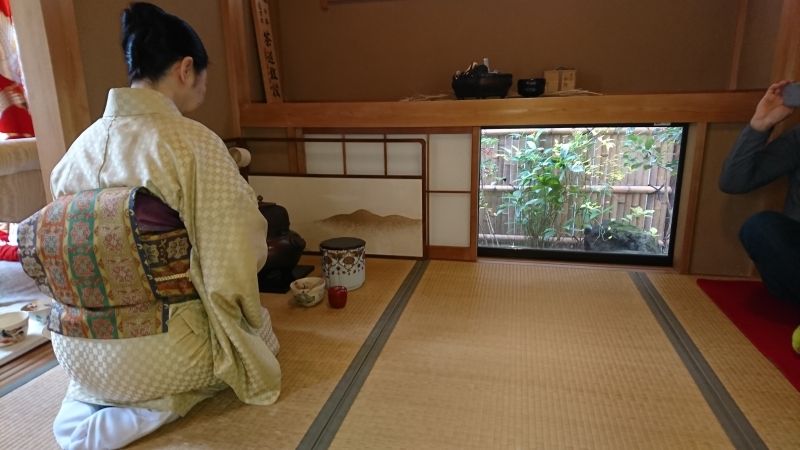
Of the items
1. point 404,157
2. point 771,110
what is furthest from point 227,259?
point 771,110

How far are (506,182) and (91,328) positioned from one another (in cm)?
253

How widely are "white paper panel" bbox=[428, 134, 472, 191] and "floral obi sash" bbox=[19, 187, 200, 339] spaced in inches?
73.1

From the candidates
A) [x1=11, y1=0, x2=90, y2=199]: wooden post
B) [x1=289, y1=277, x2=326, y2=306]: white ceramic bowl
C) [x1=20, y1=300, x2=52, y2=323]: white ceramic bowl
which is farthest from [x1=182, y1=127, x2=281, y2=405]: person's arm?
[x1=20, y1=300, x2=52, y2=323]: white ceramic bowl

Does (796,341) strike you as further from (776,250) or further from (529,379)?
(529,379)

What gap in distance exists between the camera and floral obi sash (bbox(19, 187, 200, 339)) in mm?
1378

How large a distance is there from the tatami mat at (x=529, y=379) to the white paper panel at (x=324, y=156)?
117cm

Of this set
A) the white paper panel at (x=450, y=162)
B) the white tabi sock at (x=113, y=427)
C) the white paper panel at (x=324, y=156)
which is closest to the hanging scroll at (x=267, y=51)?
the white paper panel at (x=324, y=156)

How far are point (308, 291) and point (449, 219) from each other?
113cm

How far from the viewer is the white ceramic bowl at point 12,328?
6.50ft

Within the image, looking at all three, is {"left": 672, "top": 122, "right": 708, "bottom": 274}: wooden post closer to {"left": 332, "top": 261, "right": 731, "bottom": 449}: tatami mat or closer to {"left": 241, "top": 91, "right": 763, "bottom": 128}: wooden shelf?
{"left": 241, "top": 91, "right": 763, "bottom": 128}: wooden shelf

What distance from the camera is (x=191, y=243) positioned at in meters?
1.46

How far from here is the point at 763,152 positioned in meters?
2.33

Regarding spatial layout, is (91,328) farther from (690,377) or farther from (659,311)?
(659,311)

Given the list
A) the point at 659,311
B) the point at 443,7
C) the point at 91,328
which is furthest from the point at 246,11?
the point at 659,311
